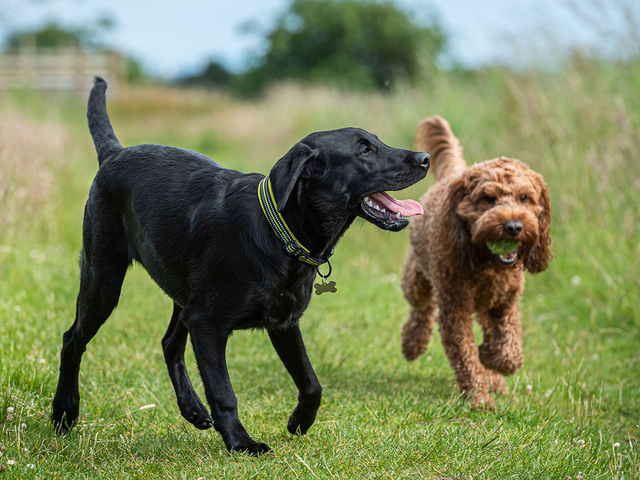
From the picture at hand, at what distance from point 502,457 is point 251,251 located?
149 centimetres

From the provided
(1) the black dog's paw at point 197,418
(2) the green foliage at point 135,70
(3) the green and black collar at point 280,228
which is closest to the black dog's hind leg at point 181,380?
(1) the black dog's paw at point 197,418

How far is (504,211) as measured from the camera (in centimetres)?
401

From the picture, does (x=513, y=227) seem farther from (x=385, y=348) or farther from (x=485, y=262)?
(x=385, y=348)

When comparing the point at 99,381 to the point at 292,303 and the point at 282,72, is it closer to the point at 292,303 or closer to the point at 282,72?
the point at 292,303

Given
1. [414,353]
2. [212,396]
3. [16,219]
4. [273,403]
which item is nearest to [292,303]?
[212,396]

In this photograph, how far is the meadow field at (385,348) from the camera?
3016mm

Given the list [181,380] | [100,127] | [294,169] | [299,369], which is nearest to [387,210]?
[294,169]

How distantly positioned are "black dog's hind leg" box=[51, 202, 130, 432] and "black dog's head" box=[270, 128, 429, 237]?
107cm

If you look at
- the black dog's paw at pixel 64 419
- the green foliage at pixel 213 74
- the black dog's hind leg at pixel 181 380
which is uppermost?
the black dog's hind leg at pixel 181 380

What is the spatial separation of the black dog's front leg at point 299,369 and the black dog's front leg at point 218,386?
0.28 m

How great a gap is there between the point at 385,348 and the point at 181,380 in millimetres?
2051

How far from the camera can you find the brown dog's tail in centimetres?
532

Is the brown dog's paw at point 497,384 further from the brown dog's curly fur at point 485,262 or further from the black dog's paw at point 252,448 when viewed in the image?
the black dog's paw at point 252,448

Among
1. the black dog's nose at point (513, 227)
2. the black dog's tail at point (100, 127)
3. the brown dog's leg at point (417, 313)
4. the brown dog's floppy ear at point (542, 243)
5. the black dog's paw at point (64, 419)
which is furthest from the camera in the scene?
the brown dog's leg at point (417, 313)
